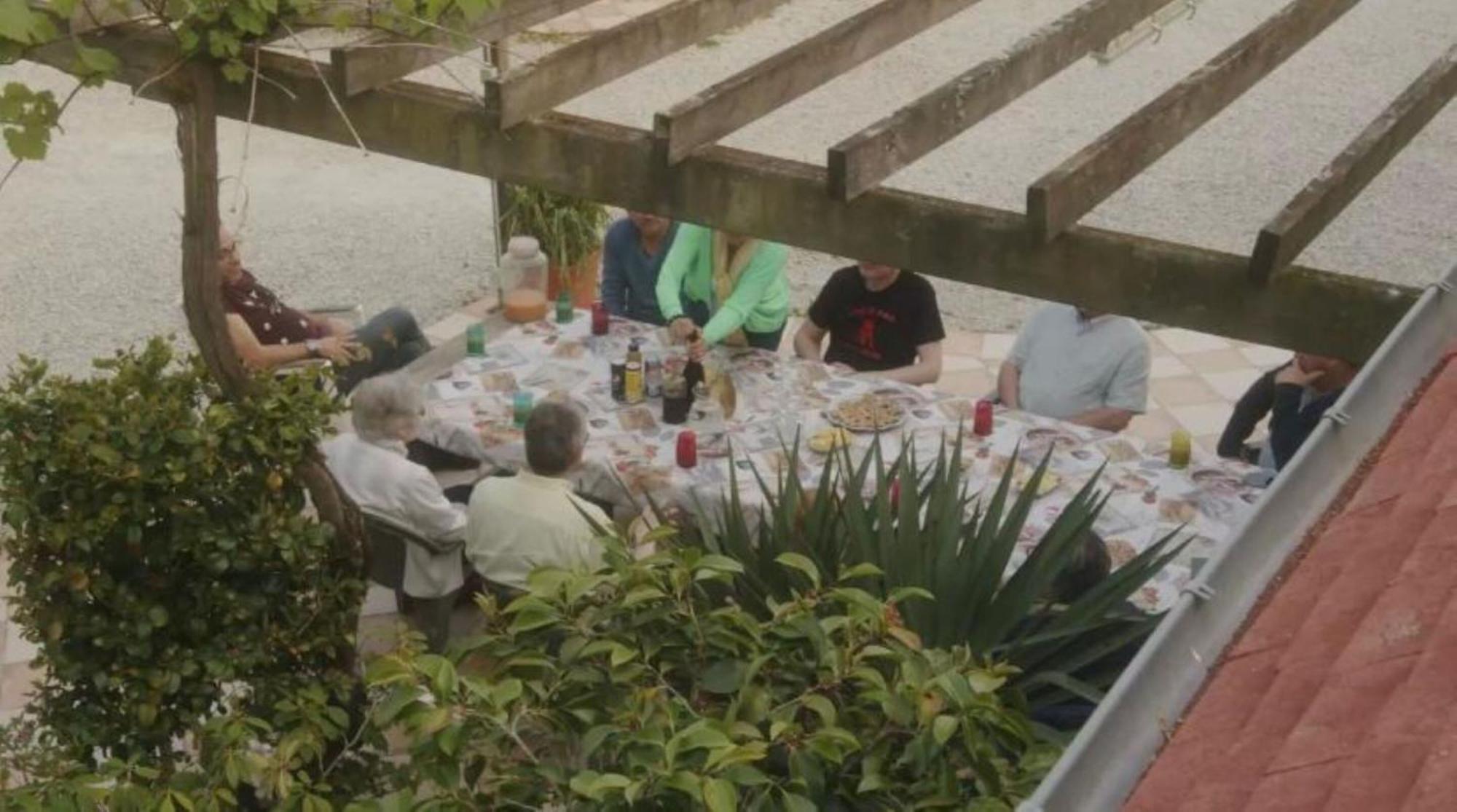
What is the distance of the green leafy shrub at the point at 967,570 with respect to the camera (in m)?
3.96

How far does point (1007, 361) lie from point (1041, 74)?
2037mm

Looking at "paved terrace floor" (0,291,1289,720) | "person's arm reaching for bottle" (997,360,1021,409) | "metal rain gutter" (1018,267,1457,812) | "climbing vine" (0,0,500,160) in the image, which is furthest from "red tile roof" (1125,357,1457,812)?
"paved terrace floor" (0,291,1289,720)

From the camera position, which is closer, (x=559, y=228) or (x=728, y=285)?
(x=728, y=285)

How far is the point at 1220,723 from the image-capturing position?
6.64ft

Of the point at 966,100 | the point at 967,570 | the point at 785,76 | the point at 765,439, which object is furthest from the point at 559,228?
the point at 967,570

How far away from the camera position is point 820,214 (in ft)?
12.7

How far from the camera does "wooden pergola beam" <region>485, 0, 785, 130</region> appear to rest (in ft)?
13.2

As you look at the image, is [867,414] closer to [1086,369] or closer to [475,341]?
[1086,369]

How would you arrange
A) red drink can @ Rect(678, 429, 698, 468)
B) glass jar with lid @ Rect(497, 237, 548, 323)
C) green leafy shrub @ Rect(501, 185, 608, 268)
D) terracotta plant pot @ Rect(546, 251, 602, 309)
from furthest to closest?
terracotta plant pot @ Rect(546, 251, 602, 309) < green leafy shrub @ Rect(501, 185, 608, 268) < glass jar with lid @ Rect(497, 237, 548, 323) < red drink can @ Rect(678, 429, 698, 468)

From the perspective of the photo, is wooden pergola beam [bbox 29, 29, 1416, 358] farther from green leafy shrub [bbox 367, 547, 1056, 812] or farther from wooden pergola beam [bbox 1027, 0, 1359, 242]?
green leafy shrub [bbox 367, 547, 1056, 812]

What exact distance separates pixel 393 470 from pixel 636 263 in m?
1.64

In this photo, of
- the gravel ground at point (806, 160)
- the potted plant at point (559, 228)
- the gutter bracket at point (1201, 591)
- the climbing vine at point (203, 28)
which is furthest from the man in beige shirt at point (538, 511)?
the gravel ground at point (806, 160)

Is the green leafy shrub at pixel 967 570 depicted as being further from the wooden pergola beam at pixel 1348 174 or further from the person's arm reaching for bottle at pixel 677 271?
the person's arm reaching for bottle at pixel 677 271

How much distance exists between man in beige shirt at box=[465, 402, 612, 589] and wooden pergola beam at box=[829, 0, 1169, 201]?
134cm
